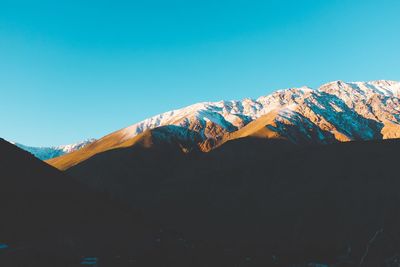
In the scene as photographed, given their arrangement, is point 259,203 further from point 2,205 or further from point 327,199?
point 2,205

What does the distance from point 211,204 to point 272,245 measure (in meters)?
41.5

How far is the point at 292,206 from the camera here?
116 meters

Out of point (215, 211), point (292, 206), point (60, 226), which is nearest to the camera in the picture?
point (60, 226)

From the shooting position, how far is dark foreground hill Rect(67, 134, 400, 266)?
78.4 m

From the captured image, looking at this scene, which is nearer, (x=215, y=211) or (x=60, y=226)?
(x=60, y=226)

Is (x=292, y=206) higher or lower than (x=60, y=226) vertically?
lower

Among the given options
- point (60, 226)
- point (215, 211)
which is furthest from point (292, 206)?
point (60, 226)

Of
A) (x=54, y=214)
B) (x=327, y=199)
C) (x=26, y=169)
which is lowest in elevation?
(x=327, y=199)

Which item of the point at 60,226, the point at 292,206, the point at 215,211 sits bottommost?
the point at 292,206

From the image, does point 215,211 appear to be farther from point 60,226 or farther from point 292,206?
point 60,226

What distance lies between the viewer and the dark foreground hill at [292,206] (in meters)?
78.4

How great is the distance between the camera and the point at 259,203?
125m

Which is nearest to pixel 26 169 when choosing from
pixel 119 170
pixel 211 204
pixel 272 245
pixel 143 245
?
pixel 143 245

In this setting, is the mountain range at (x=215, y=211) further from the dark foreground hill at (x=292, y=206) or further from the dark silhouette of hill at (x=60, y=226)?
the dark foreground hill at (x=292, y=206)
